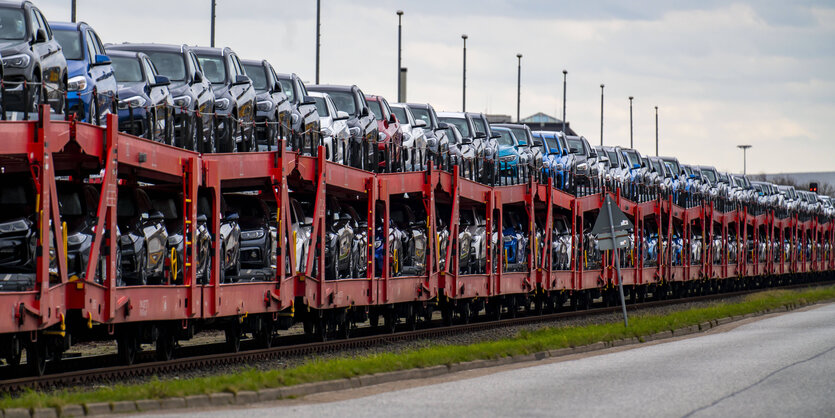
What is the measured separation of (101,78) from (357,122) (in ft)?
27.1

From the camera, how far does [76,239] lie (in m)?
14.2

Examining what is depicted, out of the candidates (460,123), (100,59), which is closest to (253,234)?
(100,59)

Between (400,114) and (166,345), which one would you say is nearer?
(166,345)

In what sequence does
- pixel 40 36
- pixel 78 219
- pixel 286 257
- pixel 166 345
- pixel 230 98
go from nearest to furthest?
pixel 40 36 → pixel 78 219 → pixel 166 345 → pixel 230 98 → pixel 286 257

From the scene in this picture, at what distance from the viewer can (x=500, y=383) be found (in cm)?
1370

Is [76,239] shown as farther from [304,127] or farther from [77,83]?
[304,127]

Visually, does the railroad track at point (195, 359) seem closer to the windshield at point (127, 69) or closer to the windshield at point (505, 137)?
the windshield at point (127, 69)

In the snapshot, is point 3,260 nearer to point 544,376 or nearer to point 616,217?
point 544,376

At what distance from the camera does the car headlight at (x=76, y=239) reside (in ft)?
46.5

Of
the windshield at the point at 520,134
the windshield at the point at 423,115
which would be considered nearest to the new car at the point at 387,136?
the windshield at the point at 423,115

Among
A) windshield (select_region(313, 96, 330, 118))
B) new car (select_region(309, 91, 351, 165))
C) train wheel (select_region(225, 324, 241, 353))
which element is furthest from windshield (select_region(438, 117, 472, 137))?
train wheel (select_region(225, 324, 241, 353))

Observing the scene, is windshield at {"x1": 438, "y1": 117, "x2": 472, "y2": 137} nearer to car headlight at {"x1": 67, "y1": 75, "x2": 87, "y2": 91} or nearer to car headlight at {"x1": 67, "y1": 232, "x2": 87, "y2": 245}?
car headlight at {"x1": 67, "y1": 75, "x2": 87, "y2": 91}

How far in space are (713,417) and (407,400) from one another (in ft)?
9.20

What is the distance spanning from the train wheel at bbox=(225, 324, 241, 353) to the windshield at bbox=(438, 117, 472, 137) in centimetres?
1237
